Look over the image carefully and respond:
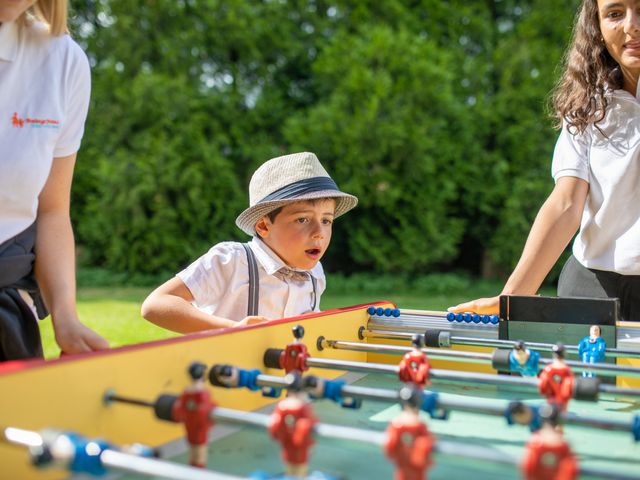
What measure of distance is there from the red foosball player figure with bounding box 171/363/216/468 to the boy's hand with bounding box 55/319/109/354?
43cm

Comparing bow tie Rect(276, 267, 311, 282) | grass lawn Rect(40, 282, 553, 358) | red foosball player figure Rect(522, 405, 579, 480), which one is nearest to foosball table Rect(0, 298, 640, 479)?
red foosball player figure Rect(522, 405, 579, 480)

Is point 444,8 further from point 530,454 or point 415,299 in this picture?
point 530,454

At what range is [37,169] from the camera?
1446mm

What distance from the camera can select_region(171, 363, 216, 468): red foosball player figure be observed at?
962 mm

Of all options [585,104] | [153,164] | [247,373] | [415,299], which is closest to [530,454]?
[247,373]

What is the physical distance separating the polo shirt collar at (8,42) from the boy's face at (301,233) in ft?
3.68

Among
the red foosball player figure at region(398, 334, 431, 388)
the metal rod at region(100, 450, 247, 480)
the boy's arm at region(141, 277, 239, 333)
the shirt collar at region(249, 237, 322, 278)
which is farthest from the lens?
the shirt collar at region(249, 237, 322, 278)

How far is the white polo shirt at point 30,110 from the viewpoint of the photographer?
4.65ft

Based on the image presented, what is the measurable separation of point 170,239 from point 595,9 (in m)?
6.71

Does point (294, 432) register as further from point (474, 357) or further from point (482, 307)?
point (482, 307)

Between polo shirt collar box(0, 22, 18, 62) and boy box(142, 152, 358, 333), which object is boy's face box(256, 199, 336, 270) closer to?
boy box(142, 152, 358, 333)

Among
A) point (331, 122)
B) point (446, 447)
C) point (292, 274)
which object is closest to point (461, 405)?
point (446, 447)

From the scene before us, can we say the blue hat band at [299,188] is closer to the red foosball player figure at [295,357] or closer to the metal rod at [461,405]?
the red foosball player figure at [295,357]

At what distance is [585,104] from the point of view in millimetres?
2195
